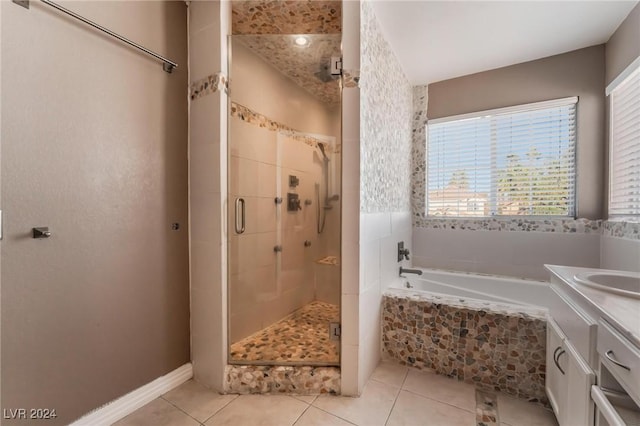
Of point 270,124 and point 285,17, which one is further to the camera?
point 270,124

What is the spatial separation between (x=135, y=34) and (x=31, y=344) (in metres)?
1.64

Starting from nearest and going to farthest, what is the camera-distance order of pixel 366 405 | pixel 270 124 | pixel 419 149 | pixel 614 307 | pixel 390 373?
pixel 614 307, pixel 366 405, pixel 390 373, pixel 270 124, pixel 419 149

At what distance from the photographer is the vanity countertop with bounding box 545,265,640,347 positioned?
753 mm

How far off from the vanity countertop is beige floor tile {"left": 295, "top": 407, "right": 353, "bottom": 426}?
3.98 ft

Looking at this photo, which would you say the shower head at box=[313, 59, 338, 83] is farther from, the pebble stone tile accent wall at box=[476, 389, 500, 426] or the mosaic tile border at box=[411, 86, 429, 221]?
the pebble stone tile accent wall at box=[476, 389, 500, 426]

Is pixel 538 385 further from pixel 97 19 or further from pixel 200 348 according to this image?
pixel 97 19

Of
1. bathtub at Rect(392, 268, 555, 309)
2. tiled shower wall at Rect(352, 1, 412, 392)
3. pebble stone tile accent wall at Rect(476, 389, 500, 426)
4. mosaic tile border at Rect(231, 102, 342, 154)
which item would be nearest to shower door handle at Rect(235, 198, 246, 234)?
mosaic tile border at Rect(231, 102, 342, 154)

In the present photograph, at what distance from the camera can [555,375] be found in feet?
4.35

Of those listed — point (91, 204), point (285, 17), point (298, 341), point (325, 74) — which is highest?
point (285, 17)

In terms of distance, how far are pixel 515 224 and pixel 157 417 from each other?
3.06 meters

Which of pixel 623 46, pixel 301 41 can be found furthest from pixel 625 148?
pixel 301 41

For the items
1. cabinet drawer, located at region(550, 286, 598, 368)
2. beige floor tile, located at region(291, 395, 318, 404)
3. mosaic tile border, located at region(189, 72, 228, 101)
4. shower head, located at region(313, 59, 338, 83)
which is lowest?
beige floor tile, located at region(291, 395, 318, 404)

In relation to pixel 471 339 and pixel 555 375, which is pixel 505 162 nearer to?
pixel 471 339

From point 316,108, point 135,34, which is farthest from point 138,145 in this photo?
point 316,108
